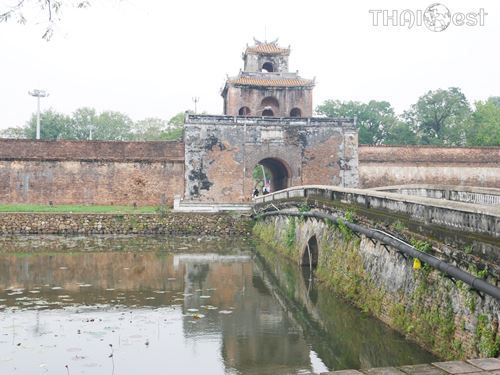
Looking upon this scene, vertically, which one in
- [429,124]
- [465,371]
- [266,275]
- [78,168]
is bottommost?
[266,275]

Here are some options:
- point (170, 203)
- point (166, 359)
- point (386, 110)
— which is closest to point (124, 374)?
point (166, 359)

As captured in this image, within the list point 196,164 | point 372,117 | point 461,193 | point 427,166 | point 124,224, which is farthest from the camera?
point 372,117

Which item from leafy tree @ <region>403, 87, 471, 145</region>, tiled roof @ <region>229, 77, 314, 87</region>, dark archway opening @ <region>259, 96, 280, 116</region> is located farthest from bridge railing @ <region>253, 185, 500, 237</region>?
leafy tree @ <region>403, 87, 471, 145</region>

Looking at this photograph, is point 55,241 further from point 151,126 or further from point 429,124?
point 151,126

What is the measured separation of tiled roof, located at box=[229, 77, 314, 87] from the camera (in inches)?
1166

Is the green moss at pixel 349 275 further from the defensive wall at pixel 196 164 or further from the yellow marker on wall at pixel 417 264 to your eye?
the defensive wall at pixel 196 164

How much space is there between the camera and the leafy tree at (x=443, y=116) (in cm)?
4228

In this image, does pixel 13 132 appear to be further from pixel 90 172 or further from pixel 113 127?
pixel 90 172

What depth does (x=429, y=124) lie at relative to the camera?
43500mm

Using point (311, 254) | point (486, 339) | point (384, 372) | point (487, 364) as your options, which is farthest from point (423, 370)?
point (311, 254)

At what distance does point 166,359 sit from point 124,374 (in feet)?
2.39

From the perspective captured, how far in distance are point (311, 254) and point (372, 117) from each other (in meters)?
35.5

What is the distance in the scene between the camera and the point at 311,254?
13633mm

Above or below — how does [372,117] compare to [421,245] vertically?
above
